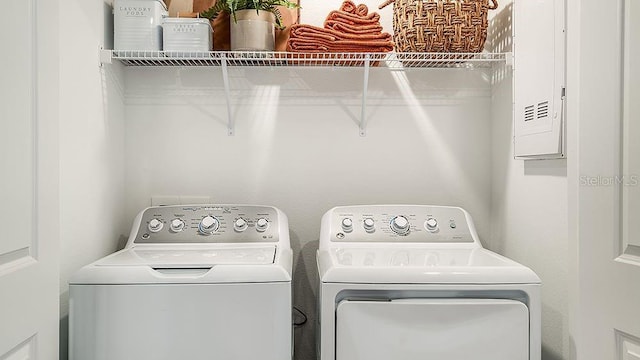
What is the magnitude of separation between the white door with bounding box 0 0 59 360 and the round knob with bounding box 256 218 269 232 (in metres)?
0.75

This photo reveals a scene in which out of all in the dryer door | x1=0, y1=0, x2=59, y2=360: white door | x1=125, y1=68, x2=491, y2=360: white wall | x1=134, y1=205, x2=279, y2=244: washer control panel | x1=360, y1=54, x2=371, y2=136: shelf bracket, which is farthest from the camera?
x1=125, y1=68, x2=491, y2=360: white wall

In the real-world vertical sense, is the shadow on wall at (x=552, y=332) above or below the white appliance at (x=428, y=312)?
below

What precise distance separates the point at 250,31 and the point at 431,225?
993 millimetres

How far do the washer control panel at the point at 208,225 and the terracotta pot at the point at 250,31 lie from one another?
610 mm

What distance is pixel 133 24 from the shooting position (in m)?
1.80

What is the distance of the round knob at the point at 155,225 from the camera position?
1.77 metres

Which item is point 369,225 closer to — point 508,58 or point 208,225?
→ point 208,225

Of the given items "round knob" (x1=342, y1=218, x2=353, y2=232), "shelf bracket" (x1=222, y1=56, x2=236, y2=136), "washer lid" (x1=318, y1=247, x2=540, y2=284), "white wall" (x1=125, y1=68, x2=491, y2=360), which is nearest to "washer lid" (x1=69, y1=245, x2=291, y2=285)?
"washer lid" (x1=318, y1=247, x2=540, y2=284)

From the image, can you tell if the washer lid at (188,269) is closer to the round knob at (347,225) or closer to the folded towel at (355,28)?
the round knob at (347,225)

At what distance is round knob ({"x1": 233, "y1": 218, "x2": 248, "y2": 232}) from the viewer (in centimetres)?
176

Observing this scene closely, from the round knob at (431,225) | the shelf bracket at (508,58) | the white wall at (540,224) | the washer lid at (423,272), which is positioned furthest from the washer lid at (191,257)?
the shelf bracket at (508,58)

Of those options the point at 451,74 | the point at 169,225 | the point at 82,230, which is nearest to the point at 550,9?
the point at 451,74

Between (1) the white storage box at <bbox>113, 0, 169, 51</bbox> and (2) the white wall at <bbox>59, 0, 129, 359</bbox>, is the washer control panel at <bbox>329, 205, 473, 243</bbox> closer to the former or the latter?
(2) the white wall at <bbox>59, 0, 129, 359</bbox>

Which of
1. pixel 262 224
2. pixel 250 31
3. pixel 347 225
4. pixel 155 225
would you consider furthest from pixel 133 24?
pixel 347 225
